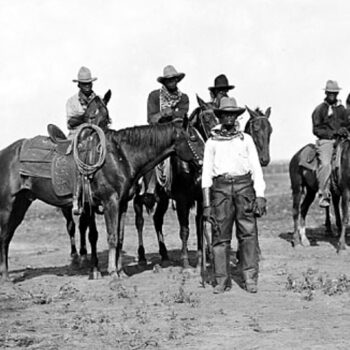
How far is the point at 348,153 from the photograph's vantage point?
14641 mm

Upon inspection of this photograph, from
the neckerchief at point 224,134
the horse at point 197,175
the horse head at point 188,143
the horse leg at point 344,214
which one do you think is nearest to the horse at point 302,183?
the horse leg at point 344,214

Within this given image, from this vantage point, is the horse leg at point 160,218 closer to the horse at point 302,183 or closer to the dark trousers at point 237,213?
the dark trousers at point 237,213

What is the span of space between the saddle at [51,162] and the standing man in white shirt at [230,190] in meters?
2.68

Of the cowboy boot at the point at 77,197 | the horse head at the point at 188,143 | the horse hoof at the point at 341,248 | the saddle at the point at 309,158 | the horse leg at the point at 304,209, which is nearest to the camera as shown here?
the horse head at the point at 188,143

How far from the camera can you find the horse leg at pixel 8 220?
12242mm

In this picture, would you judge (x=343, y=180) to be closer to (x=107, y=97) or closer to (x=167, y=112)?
(x=167, y=112)

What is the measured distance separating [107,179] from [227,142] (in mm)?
2330

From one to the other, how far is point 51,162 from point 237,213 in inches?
138

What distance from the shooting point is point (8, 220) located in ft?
40.3

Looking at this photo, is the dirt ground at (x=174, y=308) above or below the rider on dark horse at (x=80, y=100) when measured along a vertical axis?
below

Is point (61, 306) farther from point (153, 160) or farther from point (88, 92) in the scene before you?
point (88, 92)

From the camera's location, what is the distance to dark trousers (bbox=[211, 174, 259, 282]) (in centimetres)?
1000

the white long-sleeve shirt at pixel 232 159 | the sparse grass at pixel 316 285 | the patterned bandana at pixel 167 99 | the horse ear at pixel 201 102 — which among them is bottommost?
the sparse grass at pixel 316 285

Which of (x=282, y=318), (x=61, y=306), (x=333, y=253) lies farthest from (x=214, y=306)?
(x=333, y=253)
